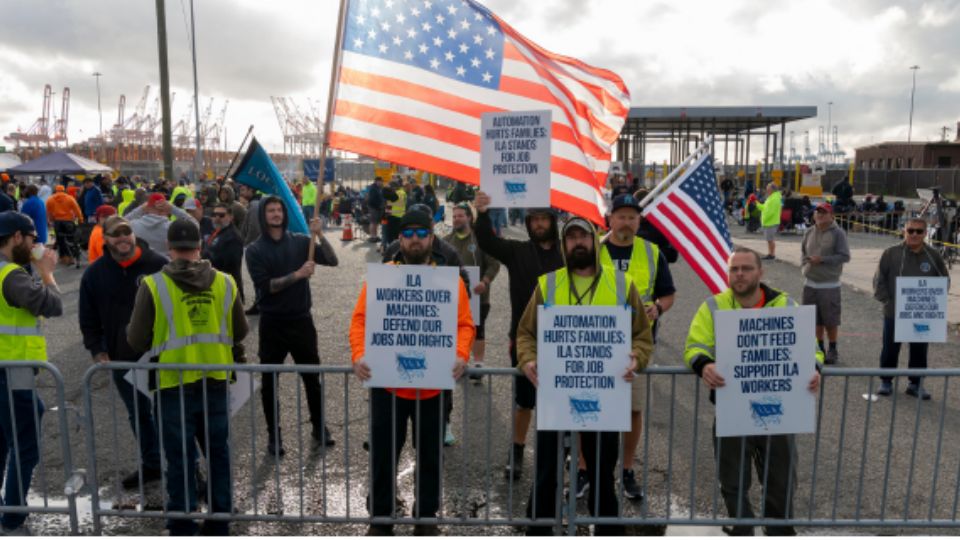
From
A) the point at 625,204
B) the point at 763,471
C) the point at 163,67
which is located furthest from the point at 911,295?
the point at 163,67

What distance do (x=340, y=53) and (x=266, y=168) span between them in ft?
7.36

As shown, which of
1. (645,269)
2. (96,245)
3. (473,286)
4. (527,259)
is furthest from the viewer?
(96,245)

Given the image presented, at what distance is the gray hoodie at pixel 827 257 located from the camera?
26.3 feet

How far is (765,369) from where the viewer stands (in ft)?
12.7

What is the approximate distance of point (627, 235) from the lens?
18.0ft

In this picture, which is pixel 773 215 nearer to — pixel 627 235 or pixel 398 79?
pixel 627 235

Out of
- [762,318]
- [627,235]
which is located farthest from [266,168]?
[762,318]

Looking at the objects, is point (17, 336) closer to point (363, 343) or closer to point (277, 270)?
point (277, 270)

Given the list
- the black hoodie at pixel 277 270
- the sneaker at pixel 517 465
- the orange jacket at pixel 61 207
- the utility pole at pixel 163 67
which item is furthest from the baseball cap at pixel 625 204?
the orange jacket at pixel 61 207

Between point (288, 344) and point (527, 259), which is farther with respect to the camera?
point (288, 344)

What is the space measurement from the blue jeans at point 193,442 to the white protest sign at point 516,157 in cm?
208

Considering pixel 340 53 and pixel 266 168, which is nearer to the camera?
pixel 340 53

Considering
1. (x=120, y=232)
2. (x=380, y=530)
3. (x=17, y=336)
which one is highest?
(x=120, y=232)

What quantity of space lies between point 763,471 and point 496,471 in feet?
6.39
